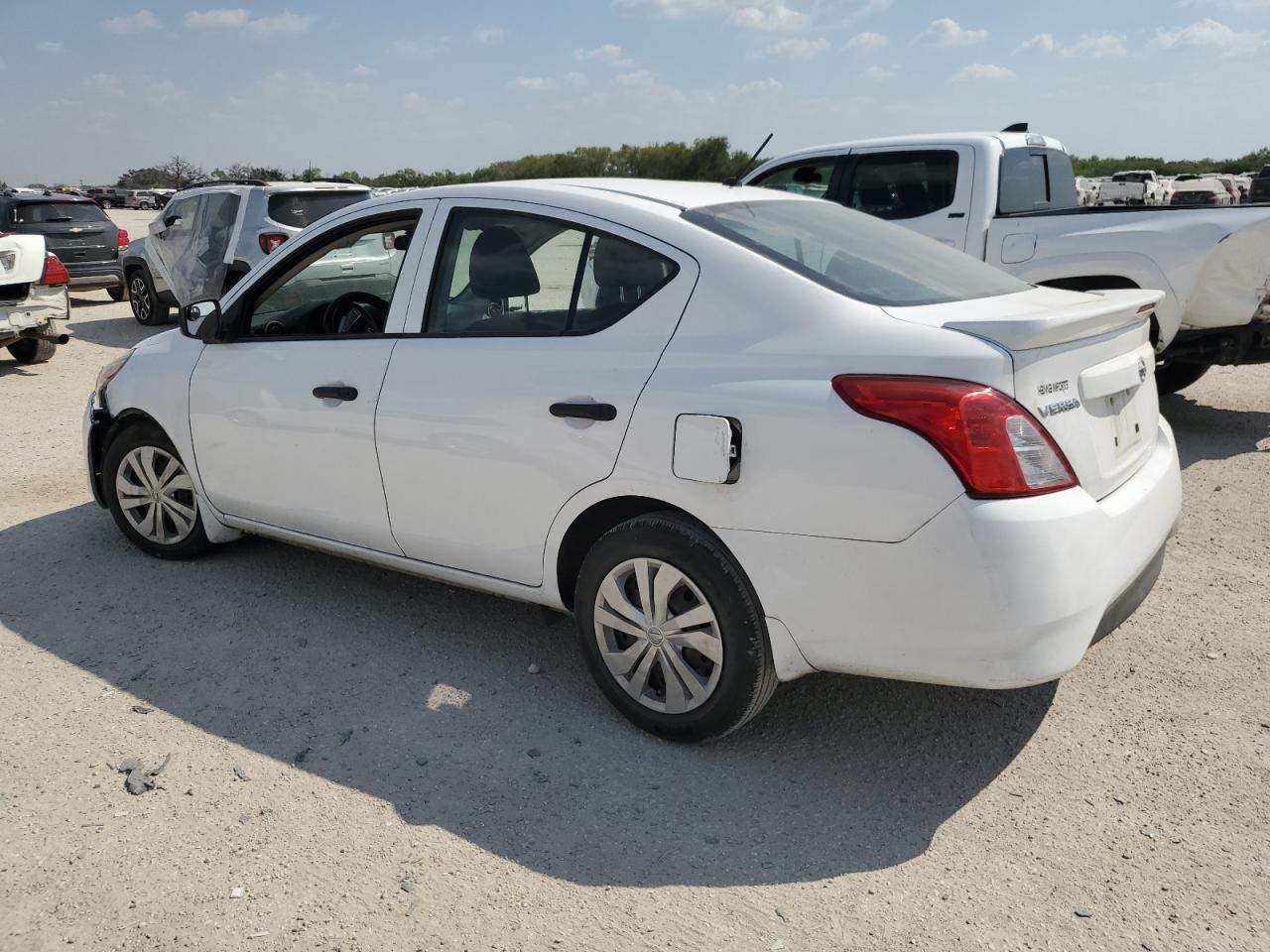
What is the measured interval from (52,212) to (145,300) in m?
2.69

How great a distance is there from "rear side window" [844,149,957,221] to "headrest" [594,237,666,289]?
507 centimetres

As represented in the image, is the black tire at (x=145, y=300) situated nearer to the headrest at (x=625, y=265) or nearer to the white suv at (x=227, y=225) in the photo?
Answer: the white suv at (x=227, y=225)

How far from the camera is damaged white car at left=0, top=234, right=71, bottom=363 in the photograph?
35.3 ft

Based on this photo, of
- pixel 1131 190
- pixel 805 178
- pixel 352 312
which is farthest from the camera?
pixel 1131 190

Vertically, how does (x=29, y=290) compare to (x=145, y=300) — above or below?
above

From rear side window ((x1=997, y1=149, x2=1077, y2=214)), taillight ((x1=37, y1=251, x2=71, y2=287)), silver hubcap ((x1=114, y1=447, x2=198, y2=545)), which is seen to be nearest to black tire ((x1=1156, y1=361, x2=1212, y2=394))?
rear side window ((x1=997, y1=149, x2=1077, y2=214))

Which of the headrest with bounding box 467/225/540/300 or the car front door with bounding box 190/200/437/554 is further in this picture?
the car front door with bounding box 190/200/437/554

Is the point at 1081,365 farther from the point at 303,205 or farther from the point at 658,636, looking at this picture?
the point at 303,205

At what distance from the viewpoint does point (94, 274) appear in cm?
1678

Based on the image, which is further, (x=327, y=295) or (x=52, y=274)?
(x=52, y=274)

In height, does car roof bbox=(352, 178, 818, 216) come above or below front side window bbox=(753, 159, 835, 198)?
above

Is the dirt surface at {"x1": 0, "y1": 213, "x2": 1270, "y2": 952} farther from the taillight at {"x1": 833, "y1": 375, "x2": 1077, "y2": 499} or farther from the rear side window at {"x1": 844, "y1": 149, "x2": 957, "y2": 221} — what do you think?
the rear side window at {"x1": 844, "y1": 149, "x2": 957, "y2": 221}

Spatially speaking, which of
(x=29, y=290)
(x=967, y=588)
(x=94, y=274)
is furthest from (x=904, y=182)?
(x=94, y=274)

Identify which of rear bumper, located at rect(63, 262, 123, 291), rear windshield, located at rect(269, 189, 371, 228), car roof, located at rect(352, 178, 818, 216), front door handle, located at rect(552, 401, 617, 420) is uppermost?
car roof, located at rect(352, 178, 818, 216)
